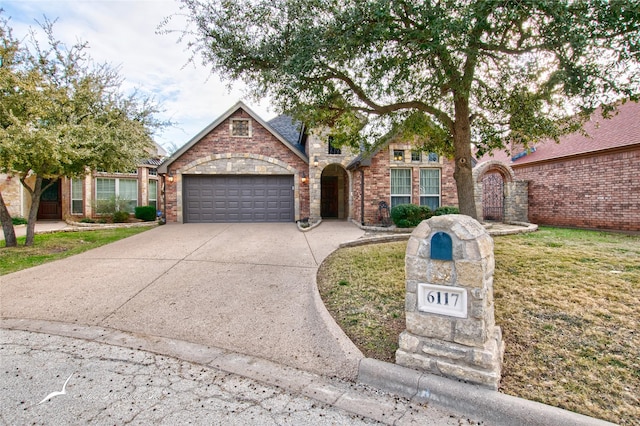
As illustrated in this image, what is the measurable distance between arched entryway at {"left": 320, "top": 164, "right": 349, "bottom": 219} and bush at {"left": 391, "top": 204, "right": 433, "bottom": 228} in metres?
5.67

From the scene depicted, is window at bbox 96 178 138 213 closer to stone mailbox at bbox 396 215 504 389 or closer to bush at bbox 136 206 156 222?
bush at bbox 136 206 156 222

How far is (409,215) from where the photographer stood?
1216cm

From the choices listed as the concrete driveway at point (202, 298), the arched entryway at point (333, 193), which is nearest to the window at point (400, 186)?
the arched entryway at point (333, 193)

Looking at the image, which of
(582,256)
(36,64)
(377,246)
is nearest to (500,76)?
(582,256)

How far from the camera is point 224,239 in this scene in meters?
10.4

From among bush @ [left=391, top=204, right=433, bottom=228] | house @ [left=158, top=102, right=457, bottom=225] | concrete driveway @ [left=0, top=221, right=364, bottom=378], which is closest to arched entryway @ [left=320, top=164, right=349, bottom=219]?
house @ [left=158, top=102, right=457, bottom=225]

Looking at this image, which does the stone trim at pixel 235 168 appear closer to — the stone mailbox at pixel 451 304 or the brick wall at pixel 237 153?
the brick wall at pixel 237 153

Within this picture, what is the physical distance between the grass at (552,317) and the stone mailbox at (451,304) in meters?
0.36

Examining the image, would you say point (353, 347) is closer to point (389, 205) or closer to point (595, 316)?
point (595, 316)

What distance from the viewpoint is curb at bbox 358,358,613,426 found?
2424 mm

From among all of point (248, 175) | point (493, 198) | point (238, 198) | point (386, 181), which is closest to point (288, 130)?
point (248, 175)

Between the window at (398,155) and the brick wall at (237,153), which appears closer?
the window at (398,155)

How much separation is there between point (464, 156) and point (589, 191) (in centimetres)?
864

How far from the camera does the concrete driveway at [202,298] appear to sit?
3.75 meters
